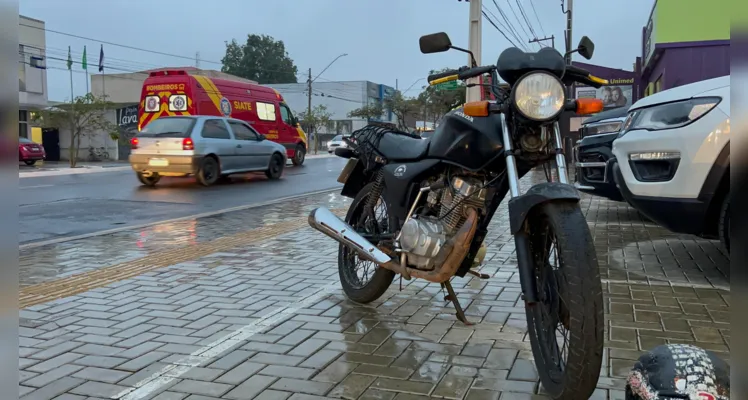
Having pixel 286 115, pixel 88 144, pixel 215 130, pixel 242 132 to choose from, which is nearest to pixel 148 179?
pixel 215 130

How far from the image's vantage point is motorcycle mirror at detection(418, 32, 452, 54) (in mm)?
3535

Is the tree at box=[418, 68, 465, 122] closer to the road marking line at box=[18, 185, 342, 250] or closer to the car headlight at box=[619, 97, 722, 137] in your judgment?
the car headlight at box=[619, 97, 722, 137]

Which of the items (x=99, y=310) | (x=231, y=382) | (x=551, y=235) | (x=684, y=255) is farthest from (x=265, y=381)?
(x=684, y=255)

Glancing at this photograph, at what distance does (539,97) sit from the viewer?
3.02 m

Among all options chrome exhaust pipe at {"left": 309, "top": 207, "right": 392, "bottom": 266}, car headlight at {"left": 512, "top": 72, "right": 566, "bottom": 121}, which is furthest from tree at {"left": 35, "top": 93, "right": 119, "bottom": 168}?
car headlight at {"left": 512, "top": 72, "right": 566, "bottom": 121}

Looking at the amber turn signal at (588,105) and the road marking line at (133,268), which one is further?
the road marking line at (133,268)

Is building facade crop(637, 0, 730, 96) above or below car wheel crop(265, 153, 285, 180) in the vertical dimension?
above

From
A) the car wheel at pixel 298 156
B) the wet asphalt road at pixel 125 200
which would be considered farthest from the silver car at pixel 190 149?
the car wheel at pixel 298 156

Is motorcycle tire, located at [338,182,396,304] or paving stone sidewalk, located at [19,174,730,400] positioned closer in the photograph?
paving stone sidewalk, located at [19,174,730,400]

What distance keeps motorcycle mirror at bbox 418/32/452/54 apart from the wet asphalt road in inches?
193

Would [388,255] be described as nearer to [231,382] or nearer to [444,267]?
[444,267]

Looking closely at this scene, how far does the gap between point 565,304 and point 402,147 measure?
6.06 feet

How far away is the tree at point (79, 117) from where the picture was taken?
86.2 ft

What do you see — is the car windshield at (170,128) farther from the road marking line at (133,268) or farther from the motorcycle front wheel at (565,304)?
the motorcycle front wheel at (565,304)
